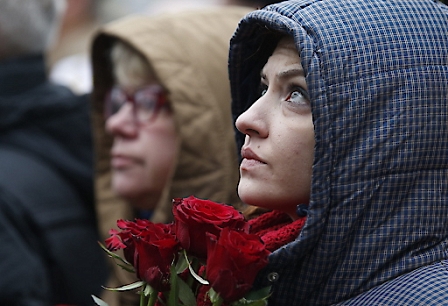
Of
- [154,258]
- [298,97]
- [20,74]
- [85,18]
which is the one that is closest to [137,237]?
[154,258]

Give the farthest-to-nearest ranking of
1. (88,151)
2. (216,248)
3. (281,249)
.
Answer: (88,151) < (281,249) < (216,248)

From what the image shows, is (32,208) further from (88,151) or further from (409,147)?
(409,147)

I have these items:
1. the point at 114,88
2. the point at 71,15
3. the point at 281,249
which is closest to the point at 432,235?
the point at 281,249

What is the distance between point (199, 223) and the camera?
1600 millimetres

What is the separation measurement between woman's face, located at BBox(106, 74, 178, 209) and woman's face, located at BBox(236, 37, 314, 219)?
1105 mm

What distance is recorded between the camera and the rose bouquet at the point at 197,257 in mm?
1520

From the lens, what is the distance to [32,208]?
2.81m

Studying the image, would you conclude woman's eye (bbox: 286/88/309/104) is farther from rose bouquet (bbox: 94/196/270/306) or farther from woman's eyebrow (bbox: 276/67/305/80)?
rose bouquet (bbox: 94/196/270/306)

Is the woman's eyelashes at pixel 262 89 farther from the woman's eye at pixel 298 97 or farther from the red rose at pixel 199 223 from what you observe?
the red rose at pixel 199 223

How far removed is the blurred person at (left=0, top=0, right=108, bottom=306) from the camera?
269 cm


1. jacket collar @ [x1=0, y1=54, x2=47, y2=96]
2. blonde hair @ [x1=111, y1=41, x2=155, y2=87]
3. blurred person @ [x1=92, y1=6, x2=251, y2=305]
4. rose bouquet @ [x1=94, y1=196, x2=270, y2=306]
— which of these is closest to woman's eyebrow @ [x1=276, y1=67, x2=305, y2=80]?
rose bouquet @ [x1=94, y1=196, x2=270, y2=306]

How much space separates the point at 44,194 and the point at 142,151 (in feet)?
1.28

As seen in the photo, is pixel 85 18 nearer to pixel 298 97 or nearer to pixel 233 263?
pixel 298 97

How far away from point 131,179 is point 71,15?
9.66ft
